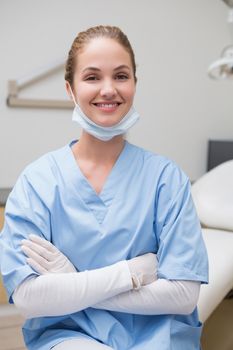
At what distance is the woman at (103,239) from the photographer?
1.01m


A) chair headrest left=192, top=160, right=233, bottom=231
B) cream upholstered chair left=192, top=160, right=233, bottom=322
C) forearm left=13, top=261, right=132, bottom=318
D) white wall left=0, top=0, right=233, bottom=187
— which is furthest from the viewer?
white wall left=0, top=0, right=233, bottom=187

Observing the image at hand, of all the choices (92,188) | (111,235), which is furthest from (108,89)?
(111,235)

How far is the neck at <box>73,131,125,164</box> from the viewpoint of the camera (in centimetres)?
117

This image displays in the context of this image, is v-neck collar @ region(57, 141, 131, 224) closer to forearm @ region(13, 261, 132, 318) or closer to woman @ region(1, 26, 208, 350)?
woman @ region(1, 26, 208, 350)

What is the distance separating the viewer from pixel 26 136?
2.40 metres

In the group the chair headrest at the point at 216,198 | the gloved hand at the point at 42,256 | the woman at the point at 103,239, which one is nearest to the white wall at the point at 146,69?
the chair headrest at the point at 216,198

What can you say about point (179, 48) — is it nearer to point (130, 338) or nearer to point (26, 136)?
point (26, 136)

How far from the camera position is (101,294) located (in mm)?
998

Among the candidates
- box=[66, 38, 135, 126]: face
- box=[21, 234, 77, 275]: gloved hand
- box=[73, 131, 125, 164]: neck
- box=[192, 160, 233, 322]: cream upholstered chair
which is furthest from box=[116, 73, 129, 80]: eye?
box=[192, 160, 233, 322]: cream upholstered chair

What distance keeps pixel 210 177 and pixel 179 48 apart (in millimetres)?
984

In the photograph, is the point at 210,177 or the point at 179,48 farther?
the point at 179,48

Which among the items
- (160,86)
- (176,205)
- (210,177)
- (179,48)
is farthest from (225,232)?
(179,48)

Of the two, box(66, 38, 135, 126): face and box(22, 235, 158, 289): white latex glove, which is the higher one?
box(66, 38, 135, 126): face

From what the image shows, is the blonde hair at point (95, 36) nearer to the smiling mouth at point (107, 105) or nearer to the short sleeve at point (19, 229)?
the smiling mouth at point (107, 105)
